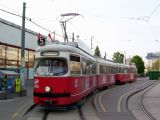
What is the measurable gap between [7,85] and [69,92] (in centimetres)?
926

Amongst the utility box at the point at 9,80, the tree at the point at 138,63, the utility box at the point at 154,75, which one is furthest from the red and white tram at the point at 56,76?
the tree at the point at 138,63

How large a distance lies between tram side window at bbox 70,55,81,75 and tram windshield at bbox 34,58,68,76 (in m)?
0.45

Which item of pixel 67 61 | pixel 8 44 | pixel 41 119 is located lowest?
pixel 41 119

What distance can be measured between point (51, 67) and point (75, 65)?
4.63ft

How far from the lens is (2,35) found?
32.7m

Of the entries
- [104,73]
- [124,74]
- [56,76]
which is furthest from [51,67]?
[124,74]

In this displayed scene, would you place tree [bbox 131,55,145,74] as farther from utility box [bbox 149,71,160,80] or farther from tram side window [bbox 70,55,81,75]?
tram side window [bbox 70,55,81,75]

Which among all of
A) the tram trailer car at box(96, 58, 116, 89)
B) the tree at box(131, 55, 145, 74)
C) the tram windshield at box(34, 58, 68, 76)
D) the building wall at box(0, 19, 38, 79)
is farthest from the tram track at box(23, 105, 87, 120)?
the tree at box(131, 55, 145, 74)

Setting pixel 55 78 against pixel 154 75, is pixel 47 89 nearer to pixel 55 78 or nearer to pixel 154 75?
pixel 55 78

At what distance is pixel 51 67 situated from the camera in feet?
56.6

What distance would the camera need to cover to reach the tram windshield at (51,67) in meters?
17.1

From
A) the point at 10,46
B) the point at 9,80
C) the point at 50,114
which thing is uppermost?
the point at 10,46

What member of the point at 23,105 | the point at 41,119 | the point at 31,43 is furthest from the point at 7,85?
the point at 31,43

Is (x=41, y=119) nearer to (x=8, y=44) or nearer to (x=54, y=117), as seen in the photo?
(x=54, y=117)
